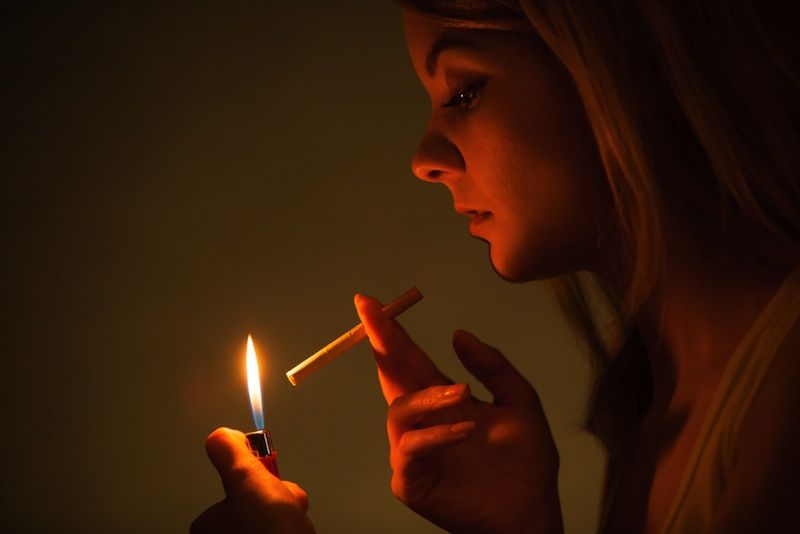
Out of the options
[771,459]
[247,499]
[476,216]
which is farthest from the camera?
[476,216]

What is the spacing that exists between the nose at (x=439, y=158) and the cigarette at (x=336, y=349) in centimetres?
12

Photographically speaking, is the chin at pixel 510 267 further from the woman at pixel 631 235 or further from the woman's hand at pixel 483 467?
the woman's hand at pixel 483 467

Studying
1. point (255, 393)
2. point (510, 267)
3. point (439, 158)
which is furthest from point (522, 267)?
point (255, 393)

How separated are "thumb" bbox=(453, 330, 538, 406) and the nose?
17 cm

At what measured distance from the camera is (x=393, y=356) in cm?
84

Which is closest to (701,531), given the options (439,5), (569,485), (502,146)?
(502,146)

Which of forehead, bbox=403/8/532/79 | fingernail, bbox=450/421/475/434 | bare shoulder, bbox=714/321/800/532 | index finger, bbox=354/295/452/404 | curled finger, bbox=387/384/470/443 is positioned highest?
forehead, bbox=403/8/532/79

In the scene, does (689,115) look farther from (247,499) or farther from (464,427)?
(247,499)

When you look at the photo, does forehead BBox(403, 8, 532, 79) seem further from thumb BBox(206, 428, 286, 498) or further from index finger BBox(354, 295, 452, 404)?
Answer: thumb BBox(206, 428, 286, 498)

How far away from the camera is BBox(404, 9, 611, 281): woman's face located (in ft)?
2.35

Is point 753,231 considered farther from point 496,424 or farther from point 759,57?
point 496,424

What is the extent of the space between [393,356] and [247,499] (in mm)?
224

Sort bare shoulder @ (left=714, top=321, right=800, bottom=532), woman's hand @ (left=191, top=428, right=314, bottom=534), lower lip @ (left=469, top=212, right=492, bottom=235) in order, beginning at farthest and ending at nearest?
lower lip @ (left=469, top=212, right=492, bottom=235), woman's hand @ (left=191, top=428, right=314, bottom=534), bare shoulder @ (left=714, top=321, right=800, bottom=532)

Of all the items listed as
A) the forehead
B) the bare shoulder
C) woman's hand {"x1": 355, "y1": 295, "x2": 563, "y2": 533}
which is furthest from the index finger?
the bare shoulder
